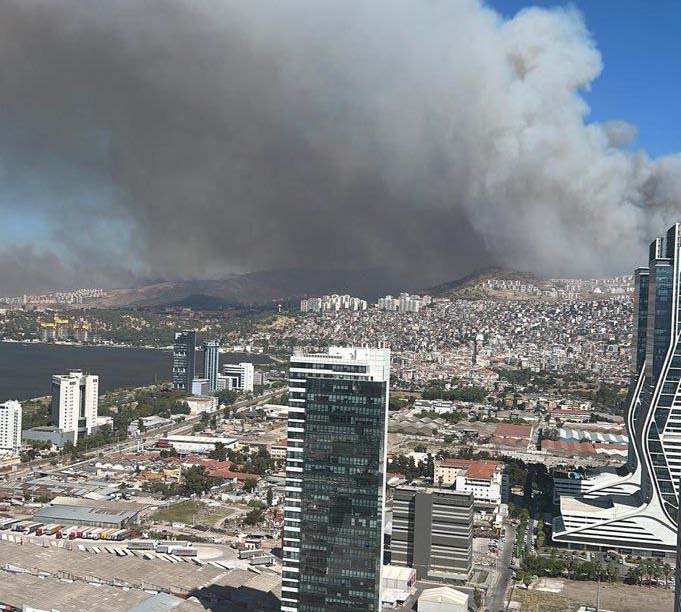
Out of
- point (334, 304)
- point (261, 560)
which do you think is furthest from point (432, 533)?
point (334, 304)

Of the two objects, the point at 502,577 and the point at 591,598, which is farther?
the point at 502,577

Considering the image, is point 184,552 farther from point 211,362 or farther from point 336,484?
point 211,362

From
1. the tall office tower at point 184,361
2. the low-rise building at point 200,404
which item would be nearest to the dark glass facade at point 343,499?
the low-rise building at point 200,404

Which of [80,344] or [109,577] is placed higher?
[80,344]

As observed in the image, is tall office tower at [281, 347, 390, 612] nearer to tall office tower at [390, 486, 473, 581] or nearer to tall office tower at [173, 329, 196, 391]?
tall office tower at [390, 486, 473, 581]

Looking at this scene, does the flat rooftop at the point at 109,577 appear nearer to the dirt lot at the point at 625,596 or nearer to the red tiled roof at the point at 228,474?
the dirt lot at the point at 625,596

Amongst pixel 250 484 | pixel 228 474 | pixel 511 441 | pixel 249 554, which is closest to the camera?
pixel 249 554
